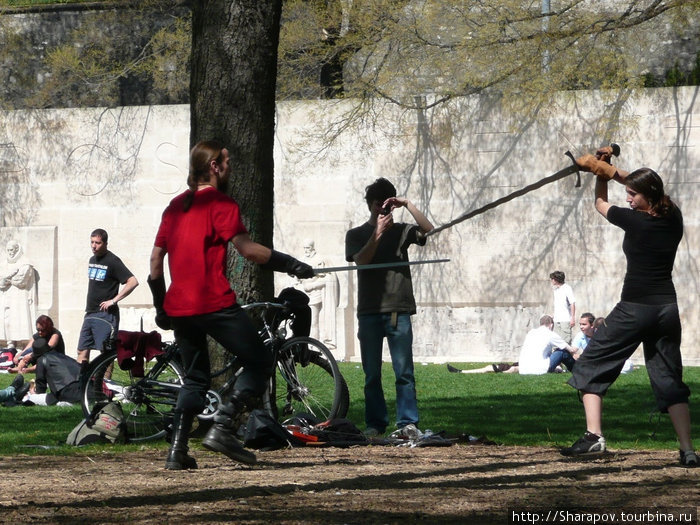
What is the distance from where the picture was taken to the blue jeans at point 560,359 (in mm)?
16578

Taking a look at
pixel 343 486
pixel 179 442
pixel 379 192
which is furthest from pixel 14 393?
pixel 343 486

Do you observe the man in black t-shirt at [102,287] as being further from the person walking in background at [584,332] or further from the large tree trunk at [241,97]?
the person walking in background at [584,332]

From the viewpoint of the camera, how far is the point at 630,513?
15.9 ft

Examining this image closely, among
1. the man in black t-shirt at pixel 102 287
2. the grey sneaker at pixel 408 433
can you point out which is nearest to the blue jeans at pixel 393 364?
the grey sneaker at pixel 408 433

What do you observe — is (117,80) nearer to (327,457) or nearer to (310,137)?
(310,137)

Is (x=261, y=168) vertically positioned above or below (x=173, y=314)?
above

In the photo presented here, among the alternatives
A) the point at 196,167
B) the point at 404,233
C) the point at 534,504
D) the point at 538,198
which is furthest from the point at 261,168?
the point at 538,198

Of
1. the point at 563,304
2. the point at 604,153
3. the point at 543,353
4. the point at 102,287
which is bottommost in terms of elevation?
the point at 543,353

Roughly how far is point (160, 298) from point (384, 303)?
7.52ft

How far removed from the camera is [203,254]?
20.4ft

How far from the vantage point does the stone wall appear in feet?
71.3

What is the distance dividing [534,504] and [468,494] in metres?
0.45

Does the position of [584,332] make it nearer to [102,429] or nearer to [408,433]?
[408,433]

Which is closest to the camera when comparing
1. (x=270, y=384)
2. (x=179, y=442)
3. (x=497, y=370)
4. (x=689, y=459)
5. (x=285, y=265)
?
(x=285, y=265)
